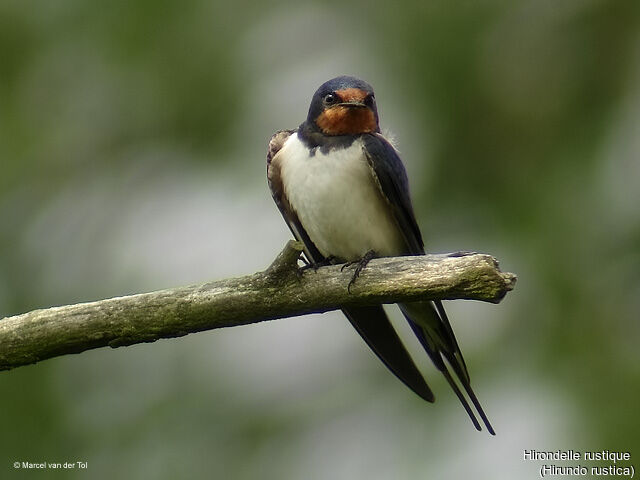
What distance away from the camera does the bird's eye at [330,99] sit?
3.63 m

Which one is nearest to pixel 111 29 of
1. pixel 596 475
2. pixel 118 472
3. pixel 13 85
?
pixel 13 85

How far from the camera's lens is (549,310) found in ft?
12.8

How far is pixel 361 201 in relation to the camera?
355 centimetres

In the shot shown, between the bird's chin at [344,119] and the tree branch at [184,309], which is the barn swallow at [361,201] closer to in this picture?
the bird's chin at [344,119]

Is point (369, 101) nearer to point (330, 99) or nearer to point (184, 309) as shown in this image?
point (330, 99)

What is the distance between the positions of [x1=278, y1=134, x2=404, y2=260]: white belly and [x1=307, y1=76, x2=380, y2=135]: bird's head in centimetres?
8

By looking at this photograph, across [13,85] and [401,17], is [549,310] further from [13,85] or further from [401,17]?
[13,85]

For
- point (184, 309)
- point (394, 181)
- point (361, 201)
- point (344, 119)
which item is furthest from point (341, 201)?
point (184, 309)

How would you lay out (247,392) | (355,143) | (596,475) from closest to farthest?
(596,475) → (355,143) → (247,392)

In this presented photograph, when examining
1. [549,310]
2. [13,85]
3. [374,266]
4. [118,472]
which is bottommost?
[118,472]

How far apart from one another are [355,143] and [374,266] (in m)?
0.93

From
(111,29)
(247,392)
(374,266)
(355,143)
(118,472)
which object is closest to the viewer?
(374,266)

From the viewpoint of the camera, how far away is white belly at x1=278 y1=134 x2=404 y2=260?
11.5 ft

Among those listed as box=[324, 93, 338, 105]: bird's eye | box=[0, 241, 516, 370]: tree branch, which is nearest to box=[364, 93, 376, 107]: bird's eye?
box=[324, 93, 338, 105]: bird's eye
